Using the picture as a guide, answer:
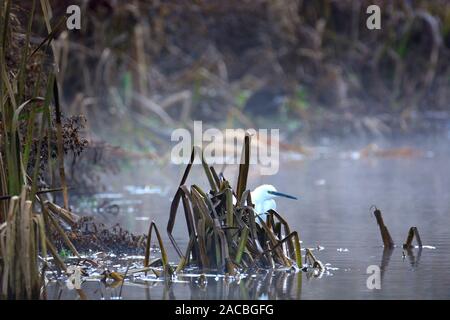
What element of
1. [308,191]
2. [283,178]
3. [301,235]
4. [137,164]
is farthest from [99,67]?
[301,235]

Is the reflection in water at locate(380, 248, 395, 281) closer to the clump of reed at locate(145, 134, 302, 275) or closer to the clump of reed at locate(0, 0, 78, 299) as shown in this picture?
the clump of reed at locate(145, 134, 302, 275)

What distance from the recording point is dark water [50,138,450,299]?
5.91 m

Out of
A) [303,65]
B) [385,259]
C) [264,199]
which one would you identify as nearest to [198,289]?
[385,259]

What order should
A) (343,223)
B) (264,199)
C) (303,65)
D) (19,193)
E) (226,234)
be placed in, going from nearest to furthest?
1. (19,193)
2. (226,234)
3. (264,199)
4. (343,223)
5. (303,65)

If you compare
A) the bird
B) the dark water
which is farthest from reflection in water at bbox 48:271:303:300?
the bird

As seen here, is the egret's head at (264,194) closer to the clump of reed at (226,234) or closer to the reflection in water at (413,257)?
the reflection in water at (413,257)

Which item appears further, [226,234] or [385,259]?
[385,259]

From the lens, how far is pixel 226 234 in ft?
20.9

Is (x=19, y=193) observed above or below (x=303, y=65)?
below

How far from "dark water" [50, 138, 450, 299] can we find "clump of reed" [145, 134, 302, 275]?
135 mm

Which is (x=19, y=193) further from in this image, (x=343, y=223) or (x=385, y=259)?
(x=343, y=223)

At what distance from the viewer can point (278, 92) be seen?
17672 millimetres

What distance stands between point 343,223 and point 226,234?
2.65m

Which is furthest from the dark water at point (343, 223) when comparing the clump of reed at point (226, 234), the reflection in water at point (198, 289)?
the clump of reed at point (226, 234)
